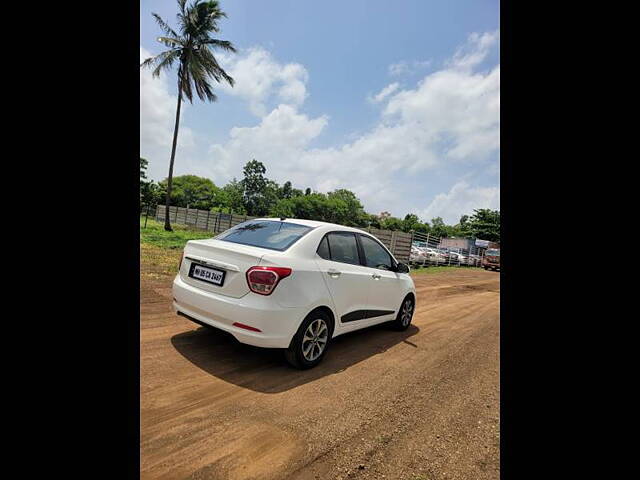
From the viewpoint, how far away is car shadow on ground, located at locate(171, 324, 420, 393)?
3.06 metres

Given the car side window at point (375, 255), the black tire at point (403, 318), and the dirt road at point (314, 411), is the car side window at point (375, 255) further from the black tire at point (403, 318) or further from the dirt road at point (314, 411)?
the dirt road at point (314, 411)

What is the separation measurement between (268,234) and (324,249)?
0.66m

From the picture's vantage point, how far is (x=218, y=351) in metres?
3.56

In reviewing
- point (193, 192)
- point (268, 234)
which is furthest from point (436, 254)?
point (193, 192)

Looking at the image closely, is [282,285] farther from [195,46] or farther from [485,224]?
[485,224]

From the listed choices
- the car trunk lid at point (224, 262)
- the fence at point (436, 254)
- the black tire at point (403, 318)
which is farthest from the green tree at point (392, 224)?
Answer: the car trunk lid at point (224, 262)

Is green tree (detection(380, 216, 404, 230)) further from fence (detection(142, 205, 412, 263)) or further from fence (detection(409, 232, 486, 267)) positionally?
fence (detection(142, 205, 412, 263))

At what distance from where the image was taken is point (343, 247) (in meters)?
4.06

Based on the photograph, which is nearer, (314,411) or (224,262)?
(314,411)

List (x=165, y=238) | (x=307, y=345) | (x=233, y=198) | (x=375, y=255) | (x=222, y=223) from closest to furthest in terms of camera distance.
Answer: (x=307, y=345), (x=375, y=255), (x=165, y=238), (x=222, y=223), (x=233, y=198)

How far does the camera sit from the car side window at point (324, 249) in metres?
A: 3.67
